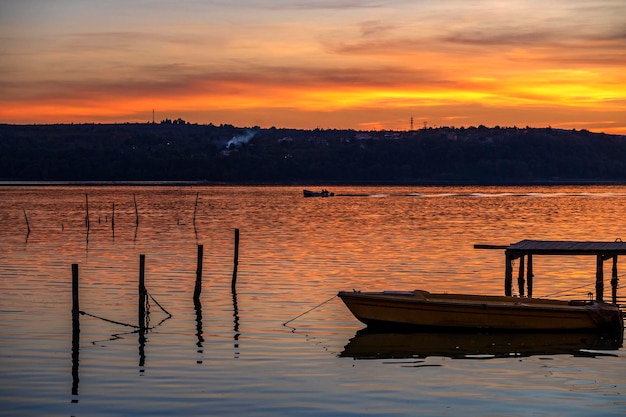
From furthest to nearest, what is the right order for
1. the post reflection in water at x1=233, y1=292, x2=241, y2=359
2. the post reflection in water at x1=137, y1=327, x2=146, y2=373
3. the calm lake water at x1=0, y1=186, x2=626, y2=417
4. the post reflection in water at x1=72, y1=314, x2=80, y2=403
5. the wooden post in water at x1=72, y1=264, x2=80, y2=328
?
the wooden post in water at x1=72, y1=264, x2=80, y2=328 < the post reflection in water at x1=233, y1=292, x2=241, y2=359 < the post reflection in water at x1=137, y1=327, x2=146, y2=373 < the post reflection in water at x1=72, y1=314, x2=80, y2=403 < the calm lake water at x1=0, y1=186, x2=626, y2=417

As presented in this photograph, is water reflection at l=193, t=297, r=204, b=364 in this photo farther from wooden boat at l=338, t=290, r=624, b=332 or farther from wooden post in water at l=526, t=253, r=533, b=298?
wooden post in water at l=526, t=253, r=533, b=298

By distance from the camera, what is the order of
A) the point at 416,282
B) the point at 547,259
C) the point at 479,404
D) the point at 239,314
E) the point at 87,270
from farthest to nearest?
the point at 547,259 < the point at 87,270 < the point at 416,282 < the point at 239,314 < the point at 479,404

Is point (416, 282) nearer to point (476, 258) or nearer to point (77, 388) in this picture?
point (476, 258)

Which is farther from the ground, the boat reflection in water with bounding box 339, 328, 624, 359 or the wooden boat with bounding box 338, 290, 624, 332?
the wooden boat with bounding box 338, 290, 624, 332

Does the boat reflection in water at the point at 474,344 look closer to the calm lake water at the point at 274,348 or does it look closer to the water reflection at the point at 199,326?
the calm lake water at the point at 274,348

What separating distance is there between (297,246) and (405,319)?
3612 centimetres

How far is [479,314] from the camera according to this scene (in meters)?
29.9

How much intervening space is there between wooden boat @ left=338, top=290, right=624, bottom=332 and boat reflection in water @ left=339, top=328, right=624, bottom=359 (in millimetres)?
228

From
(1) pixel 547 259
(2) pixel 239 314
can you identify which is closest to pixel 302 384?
(2) pixel 239 314

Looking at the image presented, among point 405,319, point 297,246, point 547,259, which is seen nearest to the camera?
point 405,319

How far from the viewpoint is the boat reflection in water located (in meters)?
27.5

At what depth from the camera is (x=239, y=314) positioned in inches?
1345

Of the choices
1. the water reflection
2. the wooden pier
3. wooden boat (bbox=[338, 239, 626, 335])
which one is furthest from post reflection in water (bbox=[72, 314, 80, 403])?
the wooden pier

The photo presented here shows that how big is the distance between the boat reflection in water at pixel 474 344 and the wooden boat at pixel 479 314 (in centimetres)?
23
